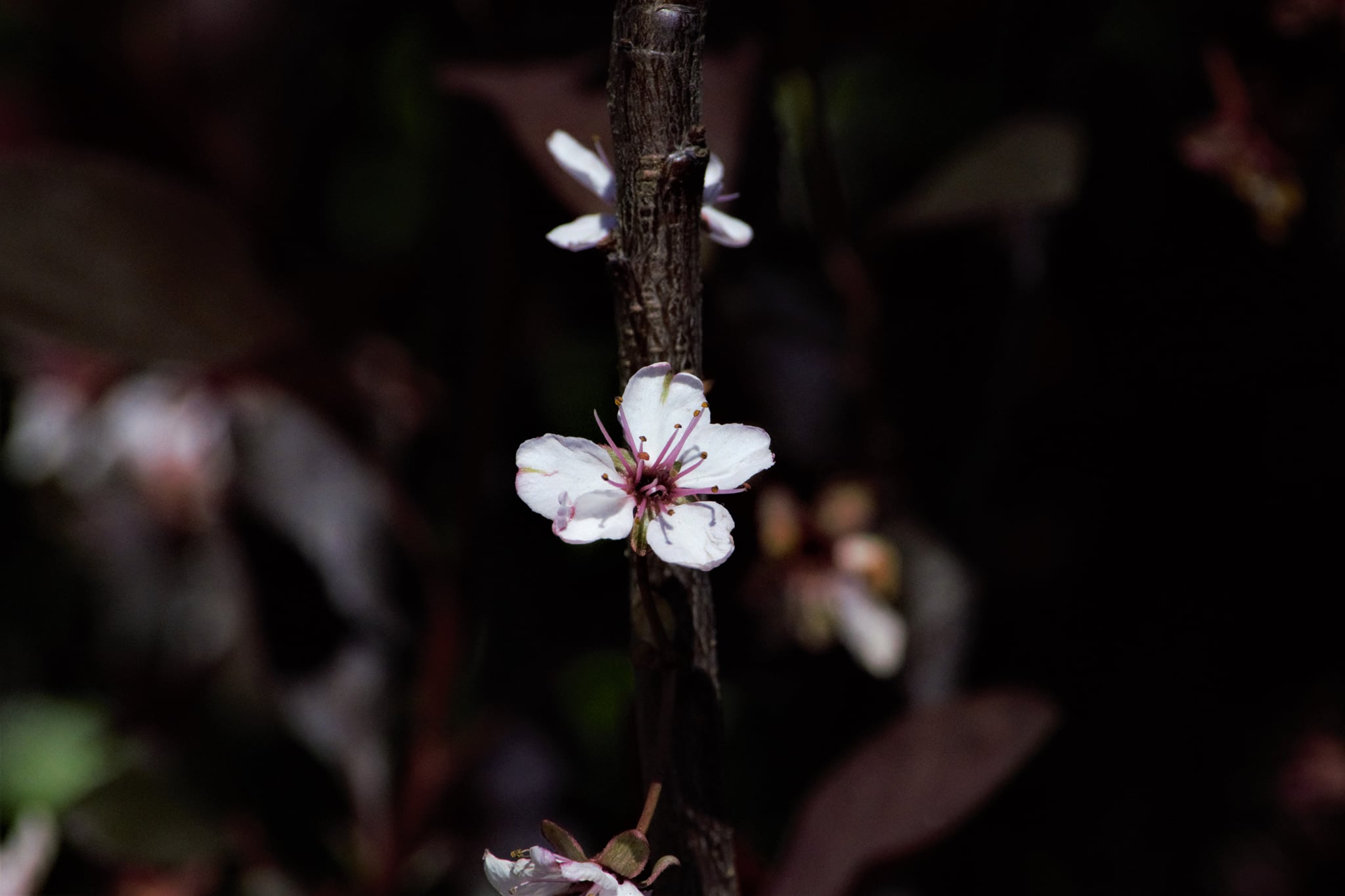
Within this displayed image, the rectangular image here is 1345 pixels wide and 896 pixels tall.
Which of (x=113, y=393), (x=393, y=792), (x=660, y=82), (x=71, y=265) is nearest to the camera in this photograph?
(x=660, y=82)

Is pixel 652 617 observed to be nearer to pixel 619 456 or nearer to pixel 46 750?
pixel 619 456

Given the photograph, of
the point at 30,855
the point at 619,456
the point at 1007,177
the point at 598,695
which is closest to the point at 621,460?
the point at 619,456

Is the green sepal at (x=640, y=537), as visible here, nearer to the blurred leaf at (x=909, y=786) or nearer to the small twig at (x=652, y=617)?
the small twig at (x=652, y=617)

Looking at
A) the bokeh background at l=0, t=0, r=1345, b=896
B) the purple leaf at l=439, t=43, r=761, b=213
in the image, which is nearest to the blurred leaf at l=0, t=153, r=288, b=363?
the bokeh background at l=0, t=0, r=1345, b=896

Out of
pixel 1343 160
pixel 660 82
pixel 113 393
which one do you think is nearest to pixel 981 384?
pixel 1343 160

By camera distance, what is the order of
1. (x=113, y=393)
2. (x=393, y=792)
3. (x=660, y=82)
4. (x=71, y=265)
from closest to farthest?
1. (x=660, y=82)
2. (x=71, y=265)
3. (x=393, y=792)
4. (x=113, y=393)

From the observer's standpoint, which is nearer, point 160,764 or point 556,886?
point 556,886

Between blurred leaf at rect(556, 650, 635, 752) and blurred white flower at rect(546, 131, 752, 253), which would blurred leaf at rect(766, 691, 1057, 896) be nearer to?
blurred white flower at rect(546, 131, 752, 253)

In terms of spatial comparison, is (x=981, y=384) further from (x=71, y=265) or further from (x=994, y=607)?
(x=71, y=265)
